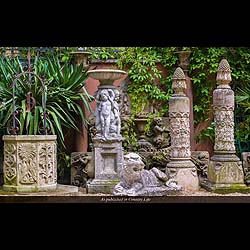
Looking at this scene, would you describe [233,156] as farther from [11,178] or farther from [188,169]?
[11,178]

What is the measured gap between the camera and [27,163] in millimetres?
5836

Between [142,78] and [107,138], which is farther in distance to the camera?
[142,78]

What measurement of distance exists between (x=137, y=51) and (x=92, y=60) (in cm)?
66

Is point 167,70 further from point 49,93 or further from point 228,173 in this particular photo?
point 228,173

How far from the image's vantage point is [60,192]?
591 cm

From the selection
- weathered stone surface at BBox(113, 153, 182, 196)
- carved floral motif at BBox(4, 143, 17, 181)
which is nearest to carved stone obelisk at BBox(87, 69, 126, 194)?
weathered stone surface at BBox(113, 153, 182, 196)

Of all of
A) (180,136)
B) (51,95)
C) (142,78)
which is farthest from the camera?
(142,78)

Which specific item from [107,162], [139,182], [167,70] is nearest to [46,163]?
[107,162]

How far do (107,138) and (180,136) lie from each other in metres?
0.88

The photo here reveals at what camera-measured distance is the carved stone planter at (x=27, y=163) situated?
5.83 m

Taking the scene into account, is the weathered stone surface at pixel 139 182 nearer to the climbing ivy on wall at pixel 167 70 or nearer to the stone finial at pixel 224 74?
the stone finial at pixel 224 74

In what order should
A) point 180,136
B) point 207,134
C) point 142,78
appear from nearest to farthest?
point 180,136 → point 207,134 → point 142,78

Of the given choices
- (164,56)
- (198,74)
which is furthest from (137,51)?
(198,74)

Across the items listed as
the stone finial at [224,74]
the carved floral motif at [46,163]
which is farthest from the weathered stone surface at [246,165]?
the carved floral motif at [46,163]
